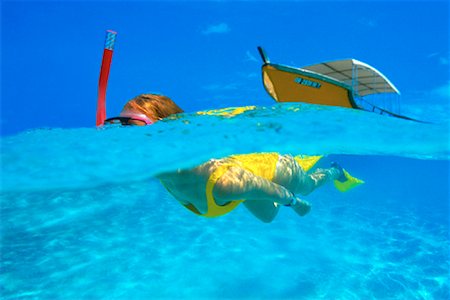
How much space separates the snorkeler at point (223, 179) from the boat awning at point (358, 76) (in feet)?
30.8

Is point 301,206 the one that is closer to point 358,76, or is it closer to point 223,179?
point 223,179

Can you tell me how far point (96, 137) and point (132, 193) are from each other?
42.8ft

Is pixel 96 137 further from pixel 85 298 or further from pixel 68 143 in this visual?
pixel 85 298

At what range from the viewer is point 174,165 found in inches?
253

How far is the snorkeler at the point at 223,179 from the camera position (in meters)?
4.93

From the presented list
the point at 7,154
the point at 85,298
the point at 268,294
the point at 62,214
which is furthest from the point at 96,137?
the point at 62,214

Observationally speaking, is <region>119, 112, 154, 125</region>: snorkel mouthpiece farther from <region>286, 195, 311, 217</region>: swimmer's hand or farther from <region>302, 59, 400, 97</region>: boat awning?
<region>302, 59, 400, 97</region>: boat awning

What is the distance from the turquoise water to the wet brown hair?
1.61 feet

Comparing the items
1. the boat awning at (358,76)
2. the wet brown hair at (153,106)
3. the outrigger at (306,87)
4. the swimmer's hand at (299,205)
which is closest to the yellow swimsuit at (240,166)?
the swimmer's hand at (299,205)

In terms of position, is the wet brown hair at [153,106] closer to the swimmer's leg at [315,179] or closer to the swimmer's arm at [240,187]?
the swimmer's arm at [240,187]

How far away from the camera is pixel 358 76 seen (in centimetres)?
1541

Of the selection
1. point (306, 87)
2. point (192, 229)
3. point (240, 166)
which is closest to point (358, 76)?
point (306, 87)

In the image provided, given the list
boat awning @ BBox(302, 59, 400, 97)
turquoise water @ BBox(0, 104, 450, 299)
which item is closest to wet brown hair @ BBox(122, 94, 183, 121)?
turquoise water @ BBox(0, 104, 450, 299)

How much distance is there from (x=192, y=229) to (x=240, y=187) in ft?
32.1
